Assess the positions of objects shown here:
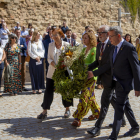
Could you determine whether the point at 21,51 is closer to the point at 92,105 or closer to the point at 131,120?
the point at 92,105

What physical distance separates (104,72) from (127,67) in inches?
26.2

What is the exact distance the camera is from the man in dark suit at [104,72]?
4843 mm

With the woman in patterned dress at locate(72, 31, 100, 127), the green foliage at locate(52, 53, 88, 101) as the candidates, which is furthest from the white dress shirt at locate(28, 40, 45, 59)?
the green foliage at locate(52, 53, 88, 101)

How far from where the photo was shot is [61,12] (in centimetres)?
2116

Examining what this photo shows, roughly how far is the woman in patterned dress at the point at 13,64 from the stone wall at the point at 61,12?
10.4 m

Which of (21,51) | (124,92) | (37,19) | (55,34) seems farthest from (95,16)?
(124,92)

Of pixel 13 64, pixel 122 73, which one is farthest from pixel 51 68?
pixel 13 64

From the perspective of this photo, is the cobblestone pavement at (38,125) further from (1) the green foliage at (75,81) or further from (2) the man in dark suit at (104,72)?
(1) the green foliage at (75,81)

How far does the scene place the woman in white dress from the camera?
29.2ft

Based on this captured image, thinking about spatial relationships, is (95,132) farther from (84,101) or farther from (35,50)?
(35,50)

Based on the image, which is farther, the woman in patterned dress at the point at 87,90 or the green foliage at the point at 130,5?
the green foliage at the point at 130,5

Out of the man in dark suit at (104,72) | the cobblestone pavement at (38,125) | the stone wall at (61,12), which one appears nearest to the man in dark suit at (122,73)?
the man in dark suit at (104,72)

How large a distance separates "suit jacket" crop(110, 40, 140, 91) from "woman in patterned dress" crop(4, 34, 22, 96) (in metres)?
5.40

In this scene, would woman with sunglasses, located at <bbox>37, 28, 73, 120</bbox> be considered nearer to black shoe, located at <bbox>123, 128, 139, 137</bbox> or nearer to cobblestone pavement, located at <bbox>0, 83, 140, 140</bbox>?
cobblestone pavement, located at <bbox>0, 83, 140, 140</bbox>
